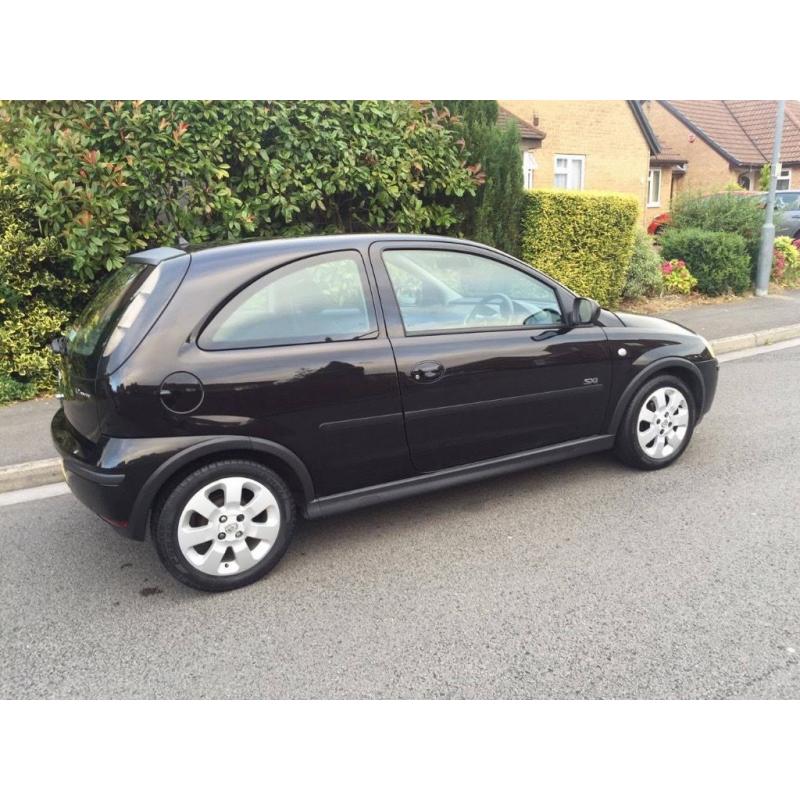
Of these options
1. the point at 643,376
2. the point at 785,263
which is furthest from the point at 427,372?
the point at 785,263

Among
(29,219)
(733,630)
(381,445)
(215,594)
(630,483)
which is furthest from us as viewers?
(29,219)

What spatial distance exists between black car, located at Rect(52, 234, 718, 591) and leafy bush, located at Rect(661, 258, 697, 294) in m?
7.59

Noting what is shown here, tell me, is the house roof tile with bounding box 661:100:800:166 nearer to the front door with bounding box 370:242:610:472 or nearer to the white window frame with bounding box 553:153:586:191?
the white window frame with bounding box 553:153:586:191

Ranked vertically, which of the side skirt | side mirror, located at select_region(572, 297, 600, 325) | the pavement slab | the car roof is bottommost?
the pavement slab

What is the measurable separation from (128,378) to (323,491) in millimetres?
1099

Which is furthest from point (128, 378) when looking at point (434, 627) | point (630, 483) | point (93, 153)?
point (93, 153)

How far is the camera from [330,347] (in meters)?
3.38

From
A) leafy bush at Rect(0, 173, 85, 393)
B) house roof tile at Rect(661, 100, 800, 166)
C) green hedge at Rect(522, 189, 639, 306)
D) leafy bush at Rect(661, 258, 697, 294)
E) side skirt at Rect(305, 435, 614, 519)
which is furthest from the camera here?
house roof tile at Rect(661, 100, 800, 166)

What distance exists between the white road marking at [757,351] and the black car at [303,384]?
4493 millimetres

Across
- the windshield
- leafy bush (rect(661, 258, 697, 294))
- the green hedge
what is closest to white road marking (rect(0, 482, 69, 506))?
the windshield

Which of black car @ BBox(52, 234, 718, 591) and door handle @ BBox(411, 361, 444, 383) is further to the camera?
door handle @ BBox(411, 361, 444, 383)

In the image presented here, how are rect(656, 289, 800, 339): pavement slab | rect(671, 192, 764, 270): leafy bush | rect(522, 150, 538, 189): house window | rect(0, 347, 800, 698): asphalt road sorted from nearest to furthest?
rect(0, 347, 800, 698): asphalt road → rect(656, 289, 800, 339): pavement slab → rect(671, 192, 764, 270): leafy bush → rect(522, 150, 538, 189): house window

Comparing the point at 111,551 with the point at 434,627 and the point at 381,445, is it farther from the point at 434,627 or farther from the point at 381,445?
the point at 434,627

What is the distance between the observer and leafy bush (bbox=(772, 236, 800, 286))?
40.9 feet
